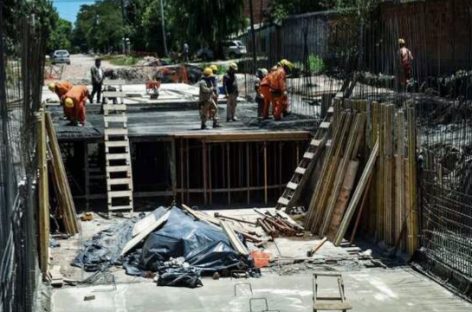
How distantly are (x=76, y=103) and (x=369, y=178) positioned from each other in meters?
8.33

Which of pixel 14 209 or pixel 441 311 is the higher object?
pixel 14 209

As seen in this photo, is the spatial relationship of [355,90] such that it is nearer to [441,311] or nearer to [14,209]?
[441,311]

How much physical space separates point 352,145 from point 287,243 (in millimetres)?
2254

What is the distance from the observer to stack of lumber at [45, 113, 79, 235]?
48.6 ft

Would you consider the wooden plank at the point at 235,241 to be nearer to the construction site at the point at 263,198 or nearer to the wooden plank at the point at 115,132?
the construction site at the point at 263,198

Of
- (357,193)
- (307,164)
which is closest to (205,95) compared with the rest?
(307,164)

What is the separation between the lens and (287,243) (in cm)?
1480

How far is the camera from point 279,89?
2033 cm

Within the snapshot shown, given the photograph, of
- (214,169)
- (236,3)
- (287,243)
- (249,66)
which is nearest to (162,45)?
(236,3)

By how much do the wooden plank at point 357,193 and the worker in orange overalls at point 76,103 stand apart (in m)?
7.98

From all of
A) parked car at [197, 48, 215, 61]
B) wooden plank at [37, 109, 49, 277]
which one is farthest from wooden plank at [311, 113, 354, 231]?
parked car at [197, 48, 215, 61]

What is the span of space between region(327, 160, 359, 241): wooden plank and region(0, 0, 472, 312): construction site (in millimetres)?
28

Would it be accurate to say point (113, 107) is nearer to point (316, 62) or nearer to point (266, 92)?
point (266, 92)

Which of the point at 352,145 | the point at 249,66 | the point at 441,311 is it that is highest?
the point at 249,66
